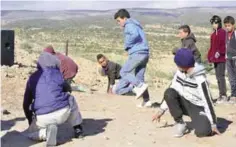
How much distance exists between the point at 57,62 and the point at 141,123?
5.54 ft

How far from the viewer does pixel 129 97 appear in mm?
10664

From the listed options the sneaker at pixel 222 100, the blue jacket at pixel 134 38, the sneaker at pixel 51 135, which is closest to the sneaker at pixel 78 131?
the sneaker at pixel 51 135

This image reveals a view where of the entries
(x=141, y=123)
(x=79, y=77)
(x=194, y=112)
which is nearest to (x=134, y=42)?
(x=141, y=123)

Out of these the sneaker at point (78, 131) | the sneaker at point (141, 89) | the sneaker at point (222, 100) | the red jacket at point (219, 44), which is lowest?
the sneaker at point (222, 100)

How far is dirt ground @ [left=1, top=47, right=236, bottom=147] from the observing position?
719cm

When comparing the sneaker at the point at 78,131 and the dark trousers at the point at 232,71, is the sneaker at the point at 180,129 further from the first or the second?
the dark trousers at the point at 232,71

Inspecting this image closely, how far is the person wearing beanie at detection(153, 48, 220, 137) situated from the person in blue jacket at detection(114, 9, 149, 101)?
1771mm

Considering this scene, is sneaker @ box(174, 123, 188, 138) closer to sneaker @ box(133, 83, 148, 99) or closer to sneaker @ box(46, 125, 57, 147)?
sneaker @ box(46, 125, 57, 147)

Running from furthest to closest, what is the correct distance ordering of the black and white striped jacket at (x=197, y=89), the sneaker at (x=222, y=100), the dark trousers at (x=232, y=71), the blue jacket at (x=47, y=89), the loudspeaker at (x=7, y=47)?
the loudspeaker at (x=7, y=47)
the sneaker at (x=222, y=100)
the dark trousers at (x=232, y=71)
the black and white striped jacket at (x=197, y=89)
the blue jacket at (x=47, y=89)

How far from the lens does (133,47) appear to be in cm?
926

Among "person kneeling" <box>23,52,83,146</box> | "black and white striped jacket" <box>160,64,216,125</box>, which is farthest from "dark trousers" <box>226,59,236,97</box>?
"person kneeling" <box>23,52,83,146</box>

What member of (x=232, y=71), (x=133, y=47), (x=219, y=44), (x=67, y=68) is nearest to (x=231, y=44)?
(x=219, y=44)

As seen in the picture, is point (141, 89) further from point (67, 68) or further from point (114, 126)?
point (114, 126)

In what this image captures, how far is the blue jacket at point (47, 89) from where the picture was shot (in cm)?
700
